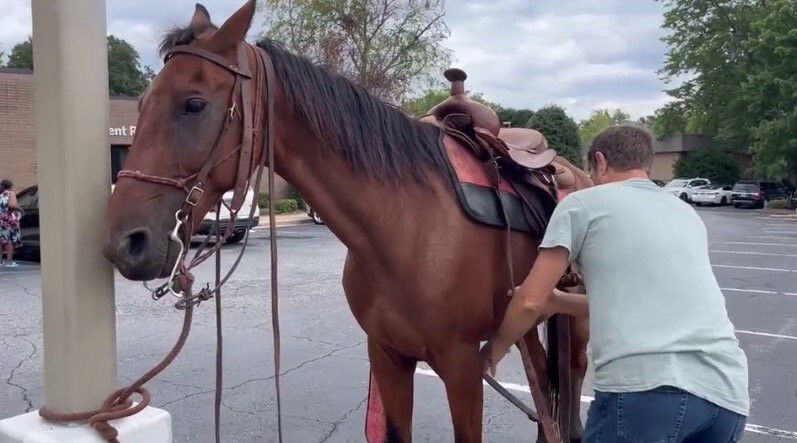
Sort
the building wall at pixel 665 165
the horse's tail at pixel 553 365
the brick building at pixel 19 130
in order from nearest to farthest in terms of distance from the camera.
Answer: the horse's tail at pixel 553 365
the brick building at pixel 19 130
the building wall at pixel 665 165

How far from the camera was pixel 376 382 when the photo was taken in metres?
3.23

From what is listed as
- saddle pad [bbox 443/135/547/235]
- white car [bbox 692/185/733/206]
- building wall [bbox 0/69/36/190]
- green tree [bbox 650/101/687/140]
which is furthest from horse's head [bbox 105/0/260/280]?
Answer: green tree [bbox 650/101/687/140]

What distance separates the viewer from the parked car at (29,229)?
1431 cm

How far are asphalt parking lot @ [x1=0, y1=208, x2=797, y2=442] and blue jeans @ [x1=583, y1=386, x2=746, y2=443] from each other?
2491mm

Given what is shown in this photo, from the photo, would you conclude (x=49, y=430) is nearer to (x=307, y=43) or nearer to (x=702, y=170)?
(x=307, y=43)

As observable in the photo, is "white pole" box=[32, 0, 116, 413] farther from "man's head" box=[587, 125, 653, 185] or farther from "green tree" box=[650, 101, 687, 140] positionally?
"green tree" box=[650, 101, 687, 140]

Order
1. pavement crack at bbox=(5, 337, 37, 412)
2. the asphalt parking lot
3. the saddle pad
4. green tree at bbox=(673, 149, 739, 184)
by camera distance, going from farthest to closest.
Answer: green tree at bbox=(673, 149, 739, 184) → pavement crack at bbox=(5, 337, 37, 412) → the asphalt parking lot → the saddle pad

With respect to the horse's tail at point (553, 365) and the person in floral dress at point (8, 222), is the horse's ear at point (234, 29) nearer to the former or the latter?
the horse's tail at point (553, 365)

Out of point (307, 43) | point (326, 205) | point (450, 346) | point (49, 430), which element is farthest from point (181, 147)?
point (307, 43)

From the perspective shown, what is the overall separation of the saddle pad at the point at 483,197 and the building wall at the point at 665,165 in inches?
2007

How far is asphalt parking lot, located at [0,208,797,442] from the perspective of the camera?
15.9 ft

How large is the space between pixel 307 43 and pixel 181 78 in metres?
27.8

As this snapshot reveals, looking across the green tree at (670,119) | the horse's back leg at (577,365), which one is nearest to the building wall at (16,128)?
the horse's back leg at (577,365)

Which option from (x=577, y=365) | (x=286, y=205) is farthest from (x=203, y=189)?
(x=286, y=205)
